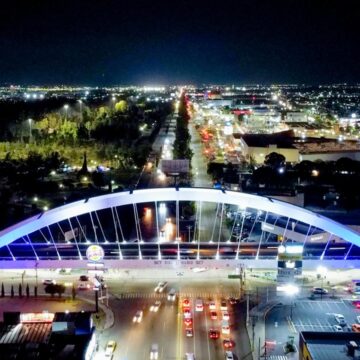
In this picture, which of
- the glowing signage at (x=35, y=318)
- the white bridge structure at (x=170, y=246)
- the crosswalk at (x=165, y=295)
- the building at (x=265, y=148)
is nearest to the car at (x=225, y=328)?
the crosswalk at (x=165, y=295)

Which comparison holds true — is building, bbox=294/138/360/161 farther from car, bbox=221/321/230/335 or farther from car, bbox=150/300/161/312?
car, bbox=221/321/230/335

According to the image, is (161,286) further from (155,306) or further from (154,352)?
(154,352)

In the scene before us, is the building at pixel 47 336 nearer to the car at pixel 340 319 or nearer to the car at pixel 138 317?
the car at pixel 138 317

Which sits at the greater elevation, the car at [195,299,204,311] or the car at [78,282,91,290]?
the car at [78,282,91,290]

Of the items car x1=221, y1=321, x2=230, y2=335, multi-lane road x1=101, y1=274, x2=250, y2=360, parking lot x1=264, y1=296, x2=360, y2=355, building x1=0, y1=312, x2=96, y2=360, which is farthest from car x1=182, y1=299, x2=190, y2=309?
building x1=0, y1=312, x2=96, y2=360

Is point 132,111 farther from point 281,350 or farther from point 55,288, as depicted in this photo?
point 281,350

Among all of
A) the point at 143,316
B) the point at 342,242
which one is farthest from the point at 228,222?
the point at 143,316

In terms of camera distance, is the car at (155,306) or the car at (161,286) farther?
the car at (161,286)
